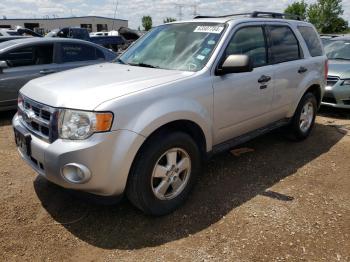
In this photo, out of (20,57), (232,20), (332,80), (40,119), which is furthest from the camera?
(332,80)

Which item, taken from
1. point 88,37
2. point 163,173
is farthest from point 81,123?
point 88,37

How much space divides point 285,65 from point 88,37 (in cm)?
1476

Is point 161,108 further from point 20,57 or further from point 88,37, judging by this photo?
point 88,37

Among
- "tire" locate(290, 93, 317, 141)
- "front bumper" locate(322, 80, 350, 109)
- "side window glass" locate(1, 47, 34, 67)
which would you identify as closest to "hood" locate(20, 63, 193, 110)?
"tire" locate(290, 93, 317, 141)

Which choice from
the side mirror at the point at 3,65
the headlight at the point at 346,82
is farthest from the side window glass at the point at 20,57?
the headlight at the point at 346,82

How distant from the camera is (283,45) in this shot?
4.80 meters

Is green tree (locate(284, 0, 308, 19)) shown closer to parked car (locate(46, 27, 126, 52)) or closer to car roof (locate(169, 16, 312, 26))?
parked car (locate(46, 27, 126, 52))

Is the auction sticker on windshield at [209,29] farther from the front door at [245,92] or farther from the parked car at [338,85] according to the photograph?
the parked car at [338,85]

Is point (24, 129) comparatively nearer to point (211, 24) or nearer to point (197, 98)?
point (197, 98)

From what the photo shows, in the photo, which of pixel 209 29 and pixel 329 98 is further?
pixel 329 98

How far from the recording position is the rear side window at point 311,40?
17.4 ft

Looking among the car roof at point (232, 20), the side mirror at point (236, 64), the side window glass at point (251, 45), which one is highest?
the car roof at point (232, 20)

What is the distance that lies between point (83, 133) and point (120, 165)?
0.38 m

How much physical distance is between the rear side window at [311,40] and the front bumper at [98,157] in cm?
347
